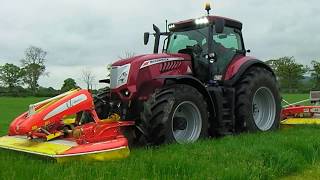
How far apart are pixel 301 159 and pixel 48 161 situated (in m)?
3.58

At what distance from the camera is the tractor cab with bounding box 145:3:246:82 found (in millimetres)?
9469

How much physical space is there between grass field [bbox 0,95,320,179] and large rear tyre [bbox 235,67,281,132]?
54.1 inches

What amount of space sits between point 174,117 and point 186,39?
2.34 meters

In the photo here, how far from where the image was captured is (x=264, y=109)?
10.5m

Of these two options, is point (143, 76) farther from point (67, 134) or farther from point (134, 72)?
point (67, 134)

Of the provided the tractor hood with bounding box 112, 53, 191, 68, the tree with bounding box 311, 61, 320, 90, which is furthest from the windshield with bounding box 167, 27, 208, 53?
the tree with bounding box 311, 61, 320, 90

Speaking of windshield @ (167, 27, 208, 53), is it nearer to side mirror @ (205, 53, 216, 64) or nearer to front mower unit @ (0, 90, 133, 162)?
side mirror @ (205, 53, 216, 64)

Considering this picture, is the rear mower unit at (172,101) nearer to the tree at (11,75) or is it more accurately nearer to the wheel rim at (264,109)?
the wheel rim at (264,109)

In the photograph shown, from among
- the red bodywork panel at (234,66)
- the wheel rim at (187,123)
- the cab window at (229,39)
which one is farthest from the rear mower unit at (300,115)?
the wheel rim at (187,123)

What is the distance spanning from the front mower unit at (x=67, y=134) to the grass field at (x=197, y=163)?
7.6 inches

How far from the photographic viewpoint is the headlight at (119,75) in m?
8.30

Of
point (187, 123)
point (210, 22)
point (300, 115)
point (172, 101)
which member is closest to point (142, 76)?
point (172, 101)

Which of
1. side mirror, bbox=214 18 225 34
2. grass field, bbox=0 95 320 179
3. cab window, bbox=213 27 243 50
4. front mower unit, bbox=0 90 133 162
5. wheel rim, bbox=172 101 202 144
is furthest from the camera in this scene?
cab window, bbox=213 27 243 50

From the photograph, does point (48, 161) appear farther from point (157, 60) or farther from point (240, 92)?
point (240, 92)
